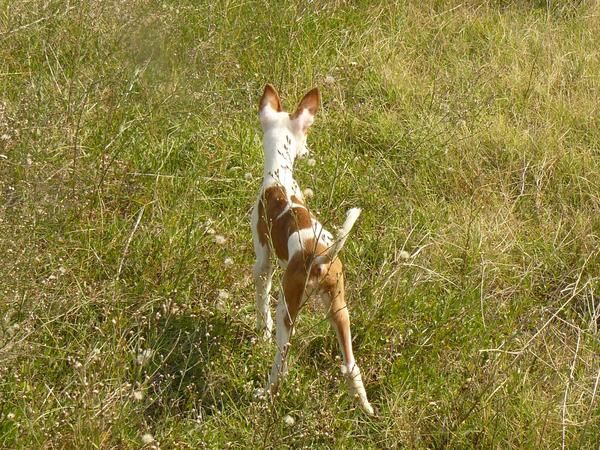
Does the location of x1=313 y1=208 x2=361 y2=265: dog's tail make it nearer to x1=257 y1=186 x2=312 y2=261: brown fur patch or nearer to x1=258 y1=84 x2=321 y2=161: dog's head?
x1=257 y1=186 x2=312 y2=261: brown fur patch

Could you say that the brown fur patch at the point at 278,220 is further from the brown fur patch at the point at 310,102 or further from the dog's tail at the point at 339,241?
the brown fur patch at the point at 310,102

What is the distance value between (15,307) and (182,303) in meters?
0.73

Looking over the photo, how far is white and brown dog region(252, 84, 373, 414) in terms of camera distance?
10.2ft

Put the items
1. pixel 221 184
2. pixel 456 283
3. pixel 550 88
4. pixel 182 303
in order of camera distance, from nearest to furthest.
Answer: pixel 182 303
pixel 456 283
pixel 221 184
pixel 550 88

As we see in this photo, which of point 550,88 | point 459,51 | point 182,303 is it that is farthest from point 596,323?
point 459,51

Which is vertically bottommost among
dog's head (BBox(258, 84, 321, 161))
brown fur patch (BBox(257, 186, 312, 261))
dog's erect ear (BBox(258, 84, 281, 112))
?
brown fur patch (BBox(257, 186, 312, 261))

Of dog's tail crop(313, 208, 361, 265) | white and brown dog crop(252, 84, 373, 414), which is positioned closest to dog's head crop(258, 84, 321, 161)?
white and brown dog crop(252, 84, 373, 414)

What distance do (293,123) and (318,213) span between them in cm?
69

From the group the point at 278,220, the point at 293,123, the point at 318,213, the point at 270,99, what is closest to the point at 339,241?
the point at 278,220

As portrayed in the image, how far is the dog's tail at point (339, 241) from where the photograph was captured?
2.93 metres

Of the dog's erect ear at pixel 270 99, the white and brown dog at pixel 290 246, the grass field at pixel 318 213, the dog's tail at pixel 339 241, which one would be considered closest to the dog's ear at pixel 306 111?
the white and brown dog at pixel 290 246

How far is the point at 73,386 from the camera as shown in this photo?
3188 mm

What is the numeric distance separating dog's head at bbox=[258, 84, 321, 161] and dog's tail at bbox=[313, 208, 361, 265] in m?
0.74

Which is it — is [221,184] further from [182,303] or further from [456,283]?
[456,283]
